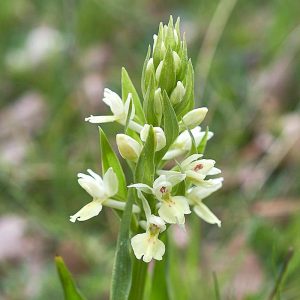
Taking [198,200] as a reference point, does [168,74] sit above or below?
above

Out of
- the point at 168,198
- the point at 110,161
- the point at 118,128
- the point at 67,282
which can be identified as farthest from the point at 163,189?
the point at 118,128

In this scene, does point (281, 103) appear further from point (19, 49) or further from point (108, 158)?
point (108, 158)

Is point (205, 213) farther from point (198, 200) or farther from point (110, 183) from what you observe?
point (110, 183)

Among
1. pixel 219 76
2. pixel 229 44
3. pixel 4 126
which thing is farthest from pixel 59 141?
pixel 229 44

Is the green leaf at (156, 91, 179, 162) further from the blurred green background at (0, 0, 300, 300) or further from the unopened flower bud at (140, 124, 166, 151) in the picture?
the blurred green background at (0, 0, 300, 300)

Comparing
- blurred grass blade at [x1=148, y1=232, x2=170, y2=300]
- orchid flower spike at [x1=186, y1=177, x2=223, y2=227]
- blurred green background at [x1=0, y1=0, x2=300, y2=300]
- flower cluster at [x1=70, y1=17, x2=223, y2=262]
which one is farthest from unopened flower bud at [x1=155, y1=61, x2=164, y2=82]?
blurred green background at [x1=0, y1=0, x2=300, y2=300]
